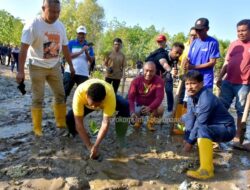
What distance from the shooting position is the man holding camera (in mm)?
7211

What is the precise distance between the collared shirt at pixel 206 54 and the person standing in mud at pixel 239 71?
0.74ft

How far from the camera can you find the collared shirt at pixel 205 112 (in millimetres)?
4000

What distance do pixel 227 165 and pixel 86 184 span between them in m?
1.86

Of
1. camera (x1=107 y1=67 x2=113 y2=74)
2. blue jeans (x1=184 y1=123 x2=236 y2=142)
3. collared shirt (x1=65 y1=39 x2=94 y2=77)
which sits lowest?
blue jeans (x1=184 y1=123 x2=236 y2=142)

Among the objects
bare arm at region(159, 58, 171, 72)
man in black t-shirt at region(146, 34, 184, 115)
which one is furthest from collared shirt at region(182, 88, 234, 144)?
man in black t-shirt at region(146, 34, 184, 115)

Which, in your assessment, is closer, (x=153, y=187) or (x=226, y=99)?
(x=153, y=187)

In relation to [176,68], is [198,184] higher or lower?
lower

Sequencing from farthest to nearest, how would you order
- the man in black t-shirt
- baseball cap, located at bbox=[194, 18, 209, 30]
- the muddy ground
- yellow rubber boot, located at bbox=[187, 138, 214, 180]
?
the man in black t-shirt → baseball cap, located at bbox=[194, 18, 209, 30] → yellow rubber boot, located at bbox=[187, 138, 214, 180] → the muddy ground

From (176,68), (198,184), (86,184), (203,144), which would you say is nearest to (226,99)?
(176,68)

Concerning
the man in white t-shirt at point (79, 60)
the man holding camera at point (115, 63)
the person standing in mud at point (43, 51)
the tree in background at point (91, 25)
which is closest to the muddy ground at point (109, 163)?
the person standing in mud at point (43, 51)

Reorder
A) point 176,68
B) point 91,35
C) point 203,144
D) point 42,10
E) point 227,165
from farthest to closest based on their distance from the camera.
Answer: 1. point 91,35
2. point 176,68
3. point 42,10
4. point 227,165
5. point 203,144

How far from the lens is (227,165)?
4.19m

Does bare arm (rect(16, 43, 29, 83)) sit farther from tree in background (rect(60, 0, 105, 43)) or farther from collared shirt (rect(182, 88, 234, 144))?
tree in background (rect(60, 0, 105, 43))

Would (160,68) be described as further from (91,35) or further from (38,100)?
(91,35)
